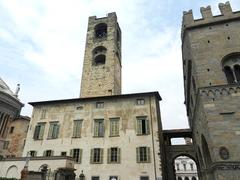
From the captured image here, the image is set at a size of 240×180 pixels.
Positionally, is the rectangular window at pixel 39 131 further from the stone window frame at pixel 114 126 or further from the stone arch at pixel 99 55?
the stone arch at pixel 99 55

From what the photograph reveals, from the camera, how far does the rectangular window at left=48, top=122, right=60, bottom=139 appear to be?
24141 millimetres

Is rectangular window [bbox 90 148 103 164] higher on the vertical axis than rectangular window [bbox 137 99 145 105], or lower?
lower

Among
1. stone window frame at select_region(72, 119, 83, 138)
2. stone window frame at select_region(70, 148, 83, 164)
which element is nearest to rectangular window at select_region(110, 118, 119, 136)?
stone window frame at select_region(72, 119, 83, 138)

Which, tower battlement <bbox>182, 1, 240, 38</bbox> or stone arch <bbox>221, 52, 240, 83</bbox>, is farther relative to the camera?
tower battlement <bbox>182, 1, 240, 38</bbox>

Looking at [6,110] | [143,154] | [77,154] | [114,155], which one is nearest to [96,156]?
[114,155]

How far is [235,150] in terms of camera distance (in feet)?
37.1

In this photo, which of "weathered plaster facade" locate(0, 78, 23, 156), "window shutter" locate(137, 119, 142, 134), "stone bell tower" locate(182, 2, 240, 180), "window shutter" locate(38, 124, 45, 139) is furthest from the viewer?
"weathered plaster facade" locate(0, 78, 23, 156)

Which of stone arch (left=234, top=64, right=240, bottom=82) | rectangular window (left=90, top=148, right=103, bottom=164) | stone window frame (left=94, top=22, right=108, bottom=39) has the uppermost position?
stone window frame (left=94, top=22, right=108, bottom=39)

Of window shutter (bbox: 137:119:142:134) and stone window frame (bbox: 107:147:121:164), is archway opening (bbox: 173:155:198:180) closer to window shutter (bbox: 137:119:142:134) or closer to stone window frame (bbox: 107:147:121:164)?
window shutter (bbox: 137:119:142:134)

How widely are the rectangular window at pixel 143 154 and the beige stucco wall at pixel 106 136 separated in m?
0.35

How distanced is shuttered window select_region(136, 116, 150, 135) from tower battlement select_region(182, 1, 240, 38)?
34.0 feet

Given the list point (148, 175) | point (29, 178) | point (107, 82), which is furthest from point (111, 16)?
point (29, 178)

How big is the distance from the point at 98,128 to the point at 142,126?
16.0 ft

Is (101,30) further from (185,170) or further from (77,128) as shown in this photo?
(185,170)
